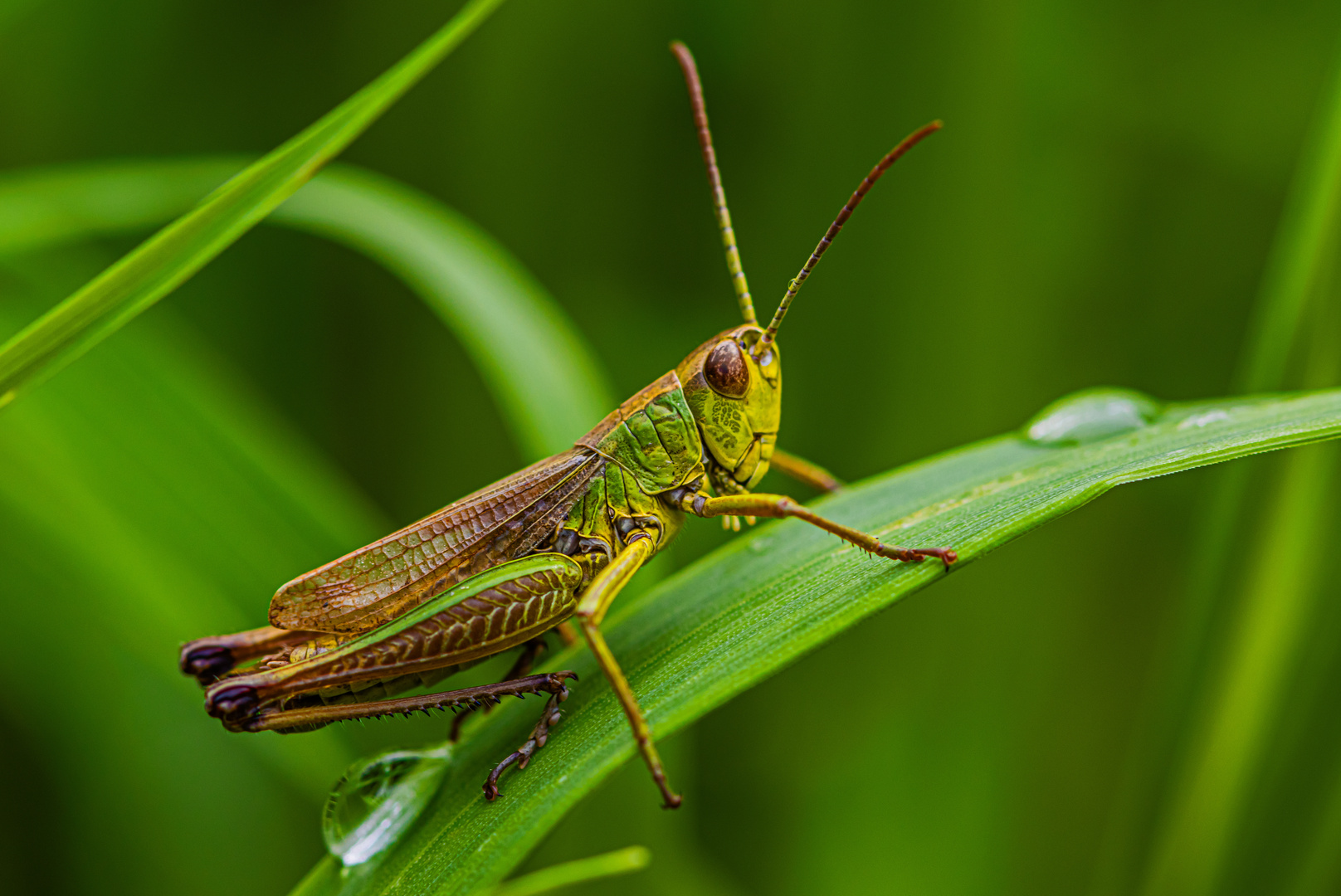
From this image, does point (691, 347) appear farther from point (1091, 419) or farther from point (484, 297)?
point (1091, 419)

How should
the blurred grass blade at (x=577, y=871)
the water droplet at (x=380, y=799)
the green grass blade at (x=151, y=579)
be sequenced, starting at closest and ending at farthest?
1. the water droplet at (x=380, y=799)
2. the blurred grass blade at (x=577, y=871)
3. the green grass blade at (x=151, y=579)

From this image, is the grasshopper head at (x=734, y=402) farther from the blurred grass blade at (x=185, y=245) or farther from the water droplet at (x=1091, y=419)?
the blurred grass blade at (x=185, y=245)

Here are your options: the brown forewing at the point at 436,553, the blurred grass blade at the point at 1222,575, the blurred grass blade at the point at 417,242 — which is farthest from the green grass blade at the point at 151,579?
the blurred grass blade at the point at 1222,575

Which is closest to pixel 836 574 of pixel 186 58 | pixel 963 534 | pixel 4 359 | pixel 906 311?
pixel 963 534

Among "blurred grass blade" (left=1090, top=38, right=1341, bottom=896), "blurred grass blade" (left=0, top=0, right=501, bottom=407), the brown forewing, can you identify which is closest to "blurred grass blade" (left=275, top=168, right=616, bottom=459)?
the brown forewing

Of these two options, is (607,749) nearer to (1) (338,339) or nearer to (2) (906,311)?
(2) (906,311)

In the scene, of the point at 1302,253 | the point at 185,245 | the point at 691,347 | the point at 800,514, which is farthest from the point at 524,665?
the point at 1302,253

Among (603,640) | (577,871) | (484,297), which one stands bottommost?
(577,871)
